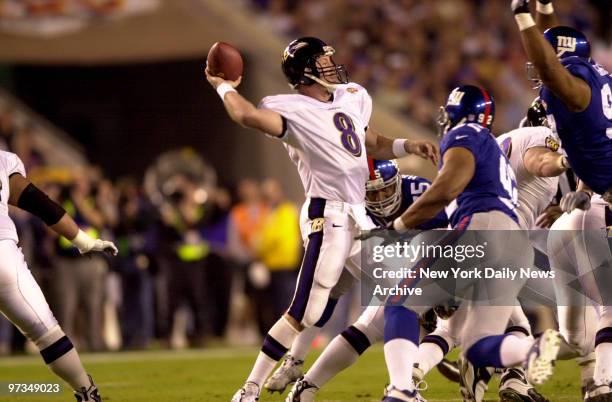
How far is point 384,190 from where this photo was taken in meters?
6.96

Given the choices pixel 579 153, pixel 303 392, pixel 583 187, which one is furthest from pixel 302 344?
pixel 579 153

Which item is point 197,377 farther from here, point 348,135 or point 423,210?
point 423,210

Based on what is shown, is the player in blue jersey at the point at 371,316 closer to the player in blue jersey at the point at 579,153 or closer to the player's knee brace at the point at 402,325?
the player's knee brace at the point at 402,325

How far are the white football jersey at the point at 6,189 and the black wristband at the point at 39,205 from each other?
110 mm

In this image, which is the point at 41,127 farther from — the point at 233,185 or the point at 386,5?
the point at 386,5

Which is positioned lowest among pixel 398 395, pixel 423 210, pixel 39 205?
pixel 398 395

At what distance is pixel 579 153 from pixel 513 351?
1.41 m

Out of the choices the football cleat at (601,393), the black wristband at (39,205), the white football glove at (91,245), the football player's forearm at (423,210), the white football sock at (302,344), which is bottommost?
the football cleat at (601,393)

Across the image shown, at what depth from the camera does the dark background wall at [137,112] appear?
15898 mm

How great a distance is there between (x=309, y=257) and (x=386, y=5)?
11975 millimetres

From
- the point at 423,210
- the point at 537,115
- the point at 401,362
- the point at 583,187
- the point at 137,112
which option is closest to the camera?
the point at 423,210

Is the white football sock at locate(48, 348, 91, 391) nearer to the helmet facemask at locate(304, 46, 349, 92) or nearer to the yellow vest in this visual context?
the helmet facemask at locate(304, 46, 349, 92)

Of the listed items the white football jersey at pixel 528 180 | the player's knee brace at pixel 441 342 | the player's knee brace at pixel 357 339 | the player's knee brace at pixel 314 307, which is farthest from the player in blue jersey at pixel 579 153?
the player's knee brace at pixel 314 307

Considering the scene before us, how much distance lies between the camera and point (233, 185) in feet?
50.4
